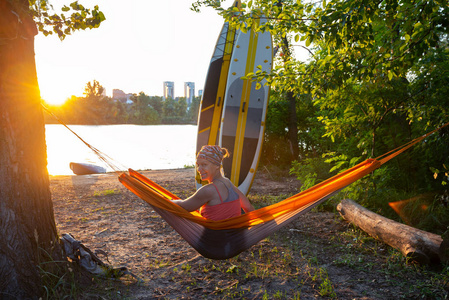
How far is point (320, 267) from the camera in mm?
3074

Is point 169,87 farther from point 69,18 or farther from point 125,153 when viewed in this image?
point 69,18

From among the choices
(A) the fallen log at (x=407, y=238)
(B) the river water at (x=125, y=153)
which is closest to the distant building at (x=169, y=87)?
(B) the river water at (x=125, y=153)

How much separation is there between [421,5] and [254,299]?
251cm

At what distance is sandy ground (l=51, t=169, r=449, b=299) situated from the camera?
103 inches

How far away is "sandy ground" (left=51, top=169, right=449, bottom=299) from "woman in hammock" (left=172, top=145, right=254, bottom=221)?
0.67 m

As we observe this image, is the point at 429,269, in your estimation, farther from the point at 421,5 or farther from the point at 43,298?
the point at 43,298

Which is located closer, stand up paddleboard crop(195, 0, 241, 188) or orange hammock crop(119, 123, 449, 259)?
orange hammock crop(119, 123, 449, 259)

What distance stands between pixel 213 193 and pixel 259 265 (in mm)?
1109

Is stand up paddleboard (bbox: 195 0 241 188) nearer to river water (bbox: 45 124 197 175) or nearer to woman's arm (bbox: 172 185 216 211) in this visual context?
river water (bbox: 45 124 197 175)

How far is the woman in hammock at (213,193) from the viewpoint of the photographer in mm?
2471

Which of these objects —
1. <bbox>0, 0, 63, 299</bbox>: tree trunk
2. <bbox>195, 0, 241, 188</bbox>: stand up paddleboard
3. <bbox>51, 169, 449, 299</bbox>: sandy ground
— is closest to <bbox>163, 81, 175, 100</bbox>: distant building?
<bbox>195, 0, 241, 188</bbox>: stand up paddleboard

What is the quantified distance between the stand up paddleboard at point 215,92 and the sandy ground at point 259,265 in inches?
89.7

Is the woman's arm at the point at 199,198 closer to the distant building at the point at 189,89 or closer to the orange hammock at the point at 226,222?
the orange hammock at the point at 226,222

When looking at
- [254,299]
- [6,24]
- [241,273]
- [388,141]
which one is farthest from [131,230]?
[388,141]
